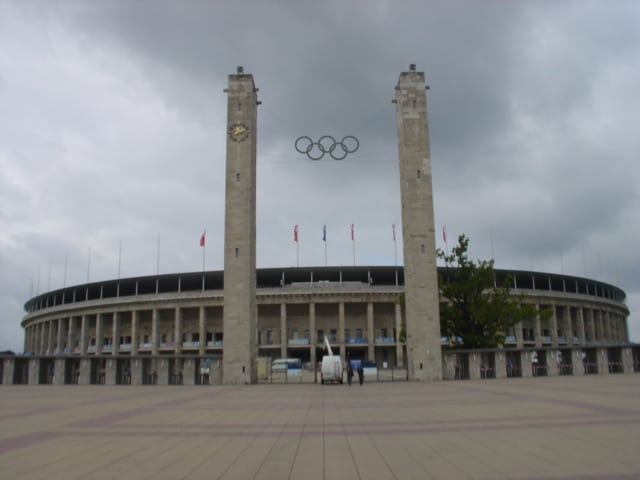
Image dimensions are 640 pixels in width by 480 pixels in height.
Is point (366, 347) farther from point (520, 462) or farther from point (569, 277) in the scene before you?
point (520, 462)

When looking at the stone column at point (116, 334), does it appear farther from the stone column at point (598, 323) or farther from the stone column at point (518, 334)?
the stone column at point (598, 323)

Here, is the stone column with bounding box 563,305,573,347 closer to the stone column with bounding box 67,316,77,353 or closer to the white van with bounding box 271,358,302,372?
the white van with bounding box 271,358,302,372

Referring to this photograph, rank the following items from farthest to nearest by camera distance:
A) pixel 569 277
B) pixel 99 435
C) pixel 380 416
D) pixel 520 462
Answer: pixel 569 277, pixel 380 416, pixel 99 435, pixel 520 462

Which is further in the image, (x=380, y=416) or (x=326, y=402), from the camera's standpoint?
(x=326, y=402)

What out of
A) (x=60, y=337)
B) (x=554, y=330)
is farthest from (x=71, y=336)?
(x=554, y=330)

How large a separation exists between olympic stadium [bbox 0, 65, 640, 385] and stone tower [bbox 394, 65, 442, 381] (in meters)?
0.10

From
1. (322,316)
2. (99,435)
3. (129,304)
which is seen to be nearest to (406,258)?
(99,435)

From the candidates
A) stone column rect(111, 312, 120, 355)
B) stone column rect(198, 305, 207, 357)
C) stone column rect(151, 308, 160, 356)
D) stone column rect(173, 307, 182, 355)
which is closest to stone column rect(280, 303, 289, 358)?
stone column rect(198, 305, 207, 357)

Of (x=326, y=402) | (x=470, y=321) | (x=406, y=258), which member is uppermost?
(x=406, y=258)

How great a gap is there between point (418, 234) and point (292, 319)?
4262cm

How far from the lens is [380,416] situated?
17.7m

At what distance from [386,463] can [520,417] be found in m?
7.54

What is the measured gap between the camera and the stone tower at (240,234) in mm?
41344


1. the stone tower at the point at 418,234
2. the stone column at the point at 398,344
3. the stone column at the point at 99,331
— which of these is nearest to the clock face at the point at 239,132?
the stone tower at the point at 418,234
